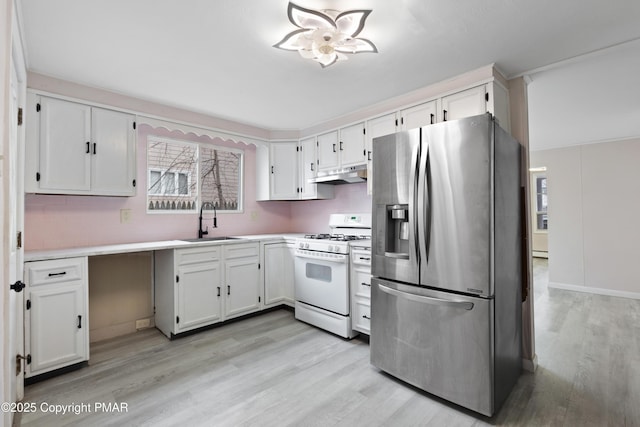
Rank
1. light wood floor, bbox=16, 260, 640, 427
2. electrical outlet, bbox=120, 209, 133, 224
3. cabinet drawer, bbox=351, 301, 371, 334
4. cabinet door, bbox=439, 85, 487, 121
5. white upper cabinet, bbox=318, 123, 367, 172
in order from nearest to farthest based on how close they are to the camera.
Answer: light wood floor, bbox=16, 260, 640, 427
cabinet door, bbox=439, 85, 487, 121
cabinet drawer, bbox=351, 301, 371, 334
electrical outlet, bbox=120, 209, 133, 224
white upper cabinet, bbox=318, 123, 367, 172


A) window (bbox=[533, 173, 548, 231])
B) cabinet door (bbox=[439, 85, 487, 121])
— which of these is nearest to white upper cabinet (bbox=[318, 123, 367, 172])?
cabinet door (bbox=[439, 85, 487, 121])

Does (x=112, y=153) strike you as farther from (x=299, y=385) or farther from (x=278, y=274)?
(x=299, y=385)

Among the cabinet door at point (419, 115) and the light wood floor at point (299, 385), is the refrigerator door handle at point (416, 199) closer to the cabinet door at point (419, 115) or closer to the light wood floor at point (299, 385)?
the cabinet door at point (419, 115)

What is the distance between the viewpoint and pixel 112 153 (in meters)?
2.81

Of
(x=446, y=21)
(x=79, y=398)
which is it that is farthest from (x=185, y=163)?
(x=446, y=21)

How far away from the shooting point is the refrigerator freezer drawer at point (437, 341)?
1.80m

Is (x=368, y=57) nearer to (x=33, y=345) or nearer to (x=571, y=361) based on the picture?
(x=571, y=361)

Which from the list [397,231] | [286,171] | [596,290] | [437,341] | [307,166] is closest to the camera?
[437,341]

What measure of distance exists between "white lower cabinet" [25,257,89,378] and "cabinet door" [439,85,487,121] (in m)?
3.22

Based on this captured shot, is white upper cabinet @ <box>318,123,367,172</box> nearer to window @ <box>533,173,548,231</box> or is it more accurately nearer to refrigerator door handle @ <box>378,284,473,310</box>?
refrigerator door handle @ <box>378,284,473,310</box>

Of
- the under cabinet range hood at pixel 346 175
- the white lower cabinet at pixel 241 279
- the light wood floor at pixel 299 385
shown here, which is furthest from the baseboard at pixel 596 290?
the white lower cabinet at pixel 241 279

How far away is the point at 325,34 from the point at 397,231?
1415mm

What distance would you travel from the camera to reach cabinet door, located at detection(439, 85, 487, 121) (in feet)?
7.88

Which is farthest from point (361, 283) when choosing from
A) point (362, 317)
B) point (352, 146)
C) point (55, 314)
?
point (55, 314)
